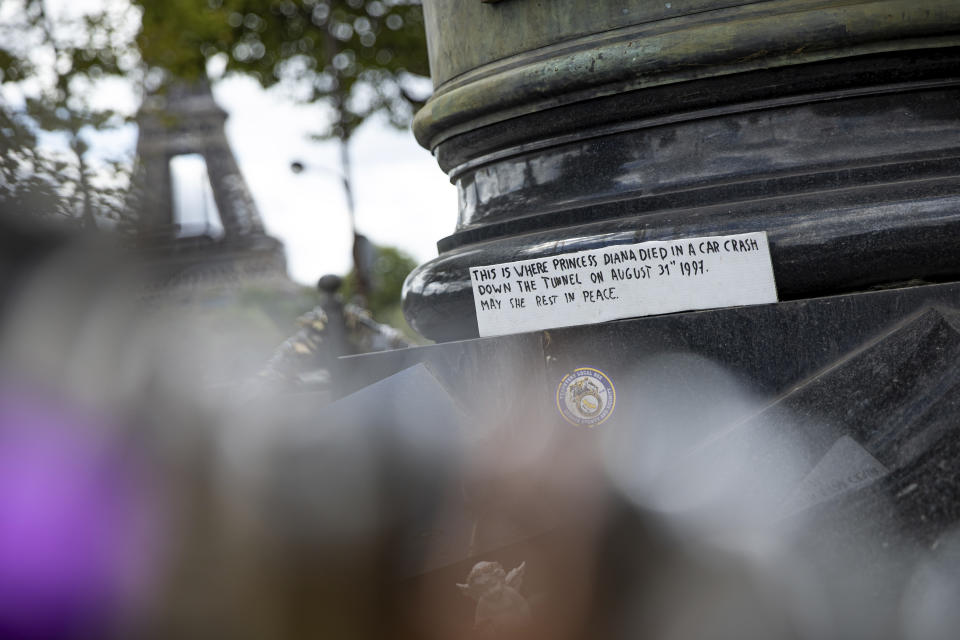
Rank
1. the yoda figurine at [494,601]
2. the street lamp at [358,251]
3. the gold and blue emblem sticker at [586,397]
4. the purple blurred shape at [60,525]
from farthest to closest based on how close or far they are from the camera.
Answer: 1. the street lamp at [358,251]
2. the gold and blue emblem sticker at [586,397]
3. the yoda figurine at [494,601]
4. the purple blurred shape at [60,525]

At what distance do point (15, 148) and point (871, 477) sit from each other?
142 centimetres

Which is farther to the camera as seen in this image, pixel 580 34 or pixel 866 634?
pixel 580 34

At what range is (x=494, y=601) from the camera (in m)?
1.91

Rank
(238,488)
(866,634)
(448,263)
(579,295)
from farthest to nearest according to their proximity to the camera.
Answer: (448,263) → (579,295) → (866,634) → (238,488)

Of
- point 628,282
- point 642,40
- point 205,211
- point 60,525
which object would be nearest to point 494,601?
point 628,282

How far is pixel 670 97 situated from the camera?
2357mm

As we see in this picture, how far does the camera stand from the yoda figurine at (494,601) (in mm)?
1909

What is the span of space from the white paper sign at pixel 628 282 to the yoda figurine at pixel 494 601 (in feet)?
2.01

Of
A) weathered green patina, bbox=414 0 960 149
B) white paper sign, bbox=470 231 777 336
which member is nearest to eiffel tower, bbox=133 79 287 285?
white paper sign, bbox=470 231 777 336

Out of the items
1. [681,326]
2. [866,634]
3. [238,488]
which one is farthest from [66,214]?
[866,634]

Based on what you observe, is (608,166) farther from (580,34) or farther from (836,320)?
(836,320)

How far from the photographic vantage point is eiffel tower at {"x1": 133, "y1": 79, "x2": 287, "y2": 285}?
1.22 m

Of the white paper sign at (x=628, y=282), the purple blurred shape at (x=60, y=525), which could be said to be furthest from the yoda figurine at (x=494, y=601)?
the purple blurred shape at (x=60, y=525)

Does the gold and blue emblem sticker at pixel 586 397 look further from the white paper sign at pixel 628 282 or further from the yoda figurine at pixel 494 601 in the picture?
the yoda figurine at pixel 494 601
